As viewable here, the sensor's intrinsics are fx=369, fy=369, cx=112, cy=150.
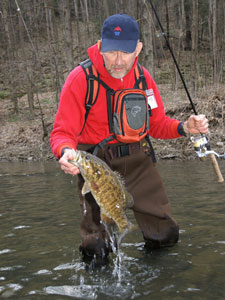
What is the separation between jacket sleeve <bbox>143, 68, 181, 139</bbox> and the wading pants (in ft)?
1.39

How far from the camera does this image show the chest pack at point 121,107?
4109 mm

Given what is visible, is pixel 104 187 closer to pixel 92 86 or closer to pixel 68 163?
pixel 68 163

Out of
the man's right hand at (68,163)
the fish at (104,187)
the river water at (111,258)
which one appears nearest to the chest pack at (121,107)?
the fish at (104,187)

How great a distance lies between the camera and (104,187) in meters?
3.61

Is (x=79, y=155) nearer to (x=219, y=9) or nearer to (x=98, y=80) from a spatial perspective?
(x=98, y=80)

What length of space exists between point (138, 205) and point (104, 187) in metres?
0.99

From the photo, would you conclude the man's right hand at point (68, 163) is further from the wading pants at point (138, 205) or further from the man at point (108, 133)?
the wading pants at point (138, 205)

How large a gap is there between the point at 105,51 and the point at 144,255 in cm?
253

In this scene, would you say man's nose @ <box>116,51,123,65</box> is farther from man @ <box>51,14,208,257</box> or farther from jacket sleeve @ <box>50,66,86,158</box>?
jacket sleeve @ <box>50,66,86,158</box>

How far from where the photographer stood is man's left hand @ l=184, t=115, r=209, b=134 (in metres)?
4.21

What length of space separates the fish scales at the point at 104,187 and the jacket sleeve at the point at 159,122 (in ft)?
3.93

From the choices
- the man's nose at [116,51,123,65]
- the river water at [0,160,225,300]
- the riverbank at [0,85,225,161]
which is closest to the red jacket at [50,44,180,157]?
the man's nose at [116,51,123,65]

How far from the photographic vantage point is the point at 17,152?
18.6 m

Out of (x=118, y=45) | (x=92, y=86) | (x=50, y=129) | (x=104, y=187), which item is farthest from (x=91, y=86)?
(x=50, y=129)
